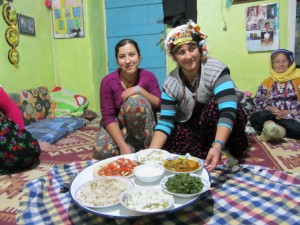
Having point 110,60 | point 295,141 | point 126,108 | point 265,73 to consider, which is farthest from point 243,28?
point 126,108

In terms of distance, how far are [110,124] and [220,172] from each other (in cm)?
79

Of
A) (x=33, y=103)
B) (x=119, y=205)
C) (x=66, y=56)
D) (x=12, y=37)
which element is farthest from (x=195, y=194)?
(x=66, y=56)

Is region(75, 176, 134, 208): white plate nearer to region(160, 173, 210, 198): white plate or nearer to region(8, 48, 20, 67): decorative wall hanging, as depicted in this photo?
region(160, 173, 210, 198): white plate

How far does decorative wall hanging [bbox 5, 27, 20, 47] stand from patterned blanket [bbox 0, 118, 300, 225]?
1.25 metres

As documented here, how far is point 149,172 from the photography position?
3.84ft

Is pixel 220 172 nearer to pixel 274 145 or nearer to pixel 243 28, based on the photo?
pixel 274 145

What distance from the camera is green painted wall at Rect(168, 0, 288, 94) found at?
10.7ft

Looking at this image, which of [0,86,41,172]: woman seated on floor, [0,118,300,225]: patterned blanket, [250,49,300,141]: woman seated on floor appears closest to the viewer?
[0,118,300,225]: patterned blanket

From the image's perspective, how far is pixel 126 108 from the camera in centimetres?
181

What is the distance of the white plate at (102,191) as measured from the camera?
98 cm

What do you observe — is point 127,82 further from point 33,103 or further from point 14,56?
point 14,56

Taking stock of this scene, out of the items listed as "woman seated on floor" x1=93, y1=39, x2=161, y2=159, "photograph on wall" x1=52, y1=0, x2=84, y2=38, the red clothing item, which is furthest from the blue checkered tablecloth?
"photograph on wall" x1=52, y1=0, x2=84, y2=38

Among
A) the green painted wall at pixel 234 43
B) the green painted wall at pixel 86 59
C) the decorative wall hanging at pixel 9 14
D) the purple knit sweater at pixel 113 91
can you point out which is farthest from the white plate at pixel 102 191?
the green painted wall at pixel 86 59

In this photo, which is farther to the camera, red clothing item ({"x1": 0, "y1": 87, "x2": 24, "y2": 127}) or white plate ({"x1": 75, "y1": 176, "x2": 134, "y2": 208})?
red clothing item ({"x1": 0, "y1": 87, "x2": 24, "y2": 127})
